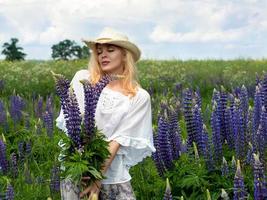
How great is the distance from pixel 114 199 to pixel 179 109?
5937mm

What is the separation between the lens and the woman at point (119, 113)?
4.77m

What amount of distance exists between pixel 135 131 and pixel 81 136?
66cm

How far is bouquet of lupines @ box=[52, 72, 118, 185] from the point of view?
4.18 m

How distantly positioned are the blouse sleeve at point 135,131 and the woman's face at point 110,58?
0.34 m

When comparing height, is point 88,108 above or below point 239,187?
above

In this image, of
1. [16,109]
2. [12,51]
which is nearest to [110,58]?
[16,109]

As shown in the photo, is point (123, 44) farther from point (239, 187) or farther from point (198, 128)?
point (239, 187)

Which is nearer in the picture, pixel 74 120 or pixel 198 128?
pixel 74 120

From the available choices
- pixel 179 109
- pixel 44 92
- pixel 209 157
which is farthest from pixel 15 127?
pixel 44 92

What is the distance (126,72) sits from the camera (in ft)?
16.6

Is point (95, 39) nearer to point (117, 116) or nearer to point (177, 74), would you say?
point (117, 116)

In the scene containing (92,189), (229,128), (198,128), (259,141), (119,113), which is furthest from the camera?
(229,128)

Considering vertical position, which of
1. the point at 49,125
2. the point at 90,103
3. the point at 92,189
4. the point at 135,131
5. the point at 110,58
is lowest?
the point at 92,189

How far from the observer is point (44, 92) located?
14.4 m
